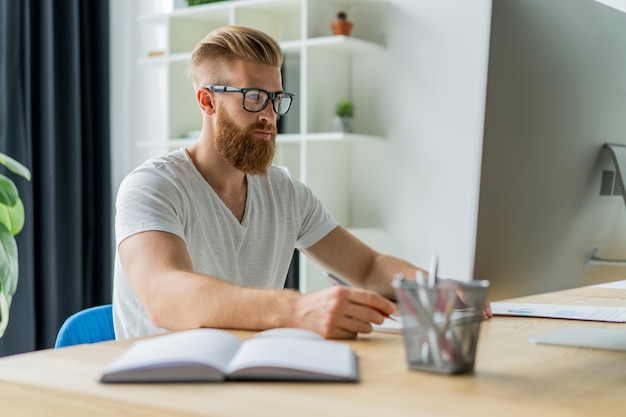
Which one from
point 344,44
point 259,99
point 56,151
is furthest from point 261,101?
point 56,151

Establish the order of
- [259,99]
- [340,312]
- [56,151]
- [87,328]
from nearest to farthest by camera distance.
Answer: [340,312] → [87,328] → [259,99] → [56,151]

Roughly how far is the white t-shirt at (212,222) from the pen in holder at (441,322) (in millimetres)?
757

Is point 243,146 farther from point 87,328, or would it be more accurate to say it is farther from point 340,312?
point 340,312

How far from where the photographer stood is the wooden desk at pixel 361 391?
2.70 ft

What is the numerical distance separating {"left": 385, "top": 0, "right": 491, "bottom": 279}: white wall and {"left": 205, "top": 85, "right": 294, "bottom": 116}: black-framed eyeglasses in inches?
51.6

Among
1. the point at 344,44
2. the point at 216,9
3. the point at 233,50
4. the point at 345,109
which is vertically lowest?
the point at 345,109

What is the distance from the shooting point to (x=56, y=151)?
3.86m

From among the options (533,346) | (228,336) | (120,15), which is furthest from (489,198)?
(120,15)

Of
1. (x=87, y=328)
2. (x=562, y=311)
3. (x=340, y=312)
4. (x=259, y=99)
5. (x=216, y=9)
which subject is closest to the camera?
(x=340, y=312)

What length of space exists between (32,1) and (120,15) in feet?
1.71

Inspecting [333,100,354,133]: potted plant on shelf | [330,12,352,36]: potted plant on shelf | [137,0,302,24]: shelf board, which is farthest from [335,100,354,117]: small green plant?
[137,0,302,24]: shelf board

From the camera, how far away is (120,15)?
419 centimetres

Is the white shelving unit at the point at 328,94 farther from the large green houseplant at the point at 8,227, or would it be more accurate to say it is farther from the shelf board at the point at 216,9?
the large green houseplant at the point at 8,227

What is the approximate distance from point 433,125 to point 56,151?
5.84 ft
